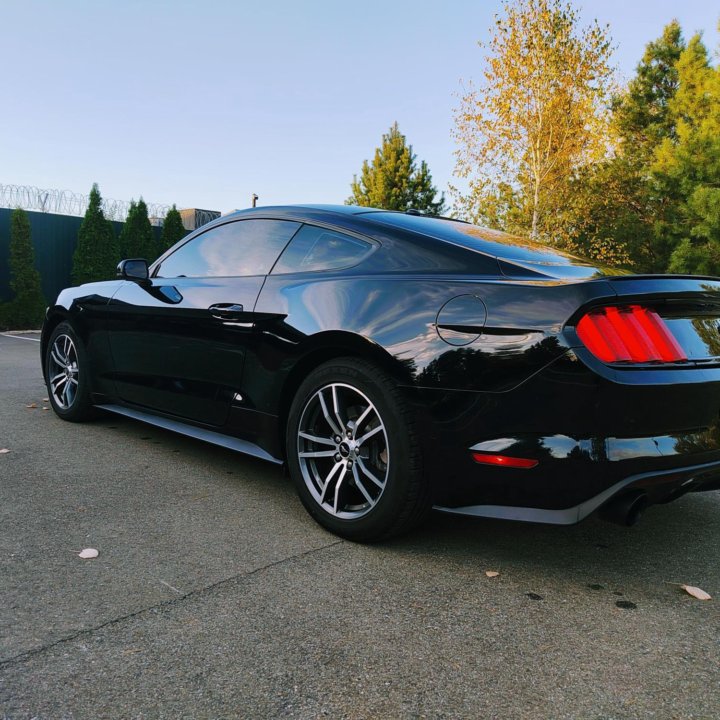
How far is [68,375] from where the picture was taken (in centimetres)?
480

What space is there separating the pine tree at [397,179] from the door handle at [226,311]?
36.3m

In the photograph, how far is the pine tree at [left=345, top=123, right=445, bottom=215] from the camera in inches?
1543

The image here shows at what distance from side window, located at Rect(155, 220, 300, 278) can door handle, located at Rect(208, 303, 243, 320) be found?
0.68ft

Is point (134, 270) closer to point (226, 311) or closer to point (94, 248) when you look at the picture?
point (226, 311)

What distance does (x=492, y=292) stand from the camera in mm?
2445

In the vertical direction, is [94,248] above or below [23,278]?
above

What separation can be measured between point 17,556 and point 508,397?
188 cm

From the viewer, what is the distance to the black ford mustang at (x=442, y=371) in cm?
227

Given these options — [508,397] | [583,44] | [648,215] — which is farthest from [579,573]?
[648,215]

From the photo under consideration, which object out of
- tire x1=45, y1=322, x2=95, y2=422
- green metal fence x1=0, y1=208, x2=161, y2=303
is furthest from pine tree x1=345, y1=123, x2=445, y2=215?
tire x1=45, y1=322, x2=95, y2=422

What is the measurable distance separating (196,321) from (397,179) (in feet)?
123

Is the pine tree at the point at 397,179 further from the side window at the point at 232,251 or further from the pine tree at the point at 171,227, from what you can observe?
the side window at the point at 232,251

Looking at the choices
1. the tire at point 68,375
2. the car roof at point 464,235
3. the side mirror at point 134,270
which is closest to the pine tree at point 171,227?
the tire at point 68,375

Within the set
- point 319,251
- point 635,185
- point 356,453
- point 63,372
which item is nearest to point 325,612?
point 356,453
